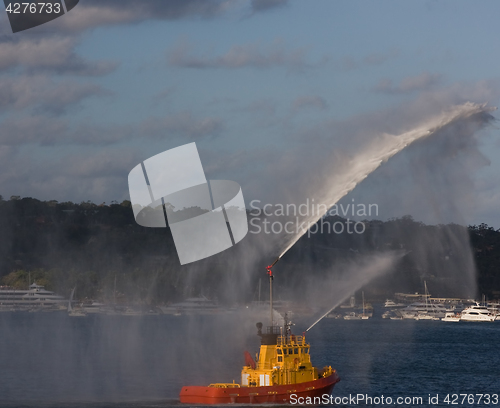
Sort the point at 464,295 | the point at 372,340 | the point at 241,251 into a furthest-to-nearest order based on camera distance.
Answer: the point at 464,295, the point at 372,340, the point at 241,251

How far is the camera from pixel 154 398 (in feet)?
142

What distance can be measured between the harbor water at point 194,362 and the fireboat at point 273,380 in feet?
11.5

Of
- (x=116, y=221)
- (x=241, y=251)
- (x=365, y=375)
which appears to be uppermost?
(x=116, y=221)

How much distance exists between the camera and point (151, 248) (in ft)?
436

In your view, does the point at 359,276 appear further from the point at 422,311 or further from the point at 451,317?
the point at 422,311

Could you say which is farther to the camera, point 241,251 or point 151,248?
point 151,248

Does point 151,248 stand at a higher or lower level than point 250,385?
higher

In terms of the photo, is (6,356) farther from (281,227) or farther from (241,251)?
(281,227)

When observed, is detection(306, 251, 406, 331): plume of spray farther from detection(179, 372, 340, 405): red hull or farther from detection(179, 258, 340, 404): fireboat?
detection(179, 372, 340, 405): red hull

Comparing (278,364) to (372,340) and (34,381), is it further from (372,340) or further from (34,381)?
(372,340)

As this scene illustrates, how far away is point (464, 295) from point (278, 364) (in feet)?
557

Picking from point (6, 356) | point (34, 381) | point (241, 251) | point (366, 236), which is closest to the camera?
point (34, 381)

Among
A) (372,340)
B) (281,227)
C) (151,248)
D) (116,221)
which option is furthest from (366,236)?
(116,221)

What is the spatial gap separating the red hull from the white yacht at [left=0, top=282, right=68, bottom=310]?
12612cm
